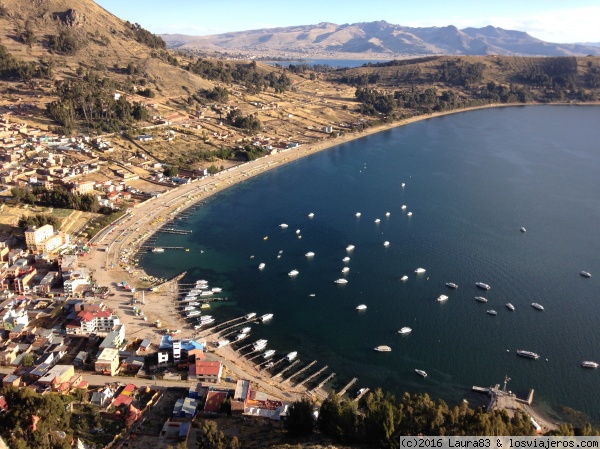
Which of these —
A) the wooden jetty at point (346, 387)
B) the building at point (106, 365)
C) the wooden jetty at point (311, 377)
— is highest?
the building at point (106, 365)

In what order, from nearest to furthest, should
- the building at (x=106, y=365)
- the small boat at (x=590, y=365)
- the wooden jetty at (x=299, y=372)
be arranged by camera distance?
1. the building at (x=106, y=365)
2. the wooden jetty at (x=299, y=372)
3. the small boat at (x=590, y=365)

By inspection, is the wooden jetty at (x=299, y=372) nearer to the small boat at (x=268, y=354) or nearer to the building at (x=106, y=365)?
the small boat at (x=268, y=354)

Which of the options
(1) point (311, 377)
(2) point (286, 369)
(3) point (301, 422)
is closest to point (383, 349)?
(1) point (311, 377)

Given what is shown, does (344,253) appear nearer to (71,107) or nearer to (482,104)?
(71,107)

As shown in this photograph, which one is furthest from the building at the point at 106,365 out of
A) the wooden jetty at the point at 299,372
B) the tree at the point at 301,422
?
the tree at the point at 301,422

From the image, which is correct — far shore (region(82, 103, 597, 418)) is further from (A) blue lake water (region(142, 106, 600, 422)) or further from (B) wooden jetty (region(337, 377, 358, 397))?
(A) blue lake water (region(142, 106, 600, 422))

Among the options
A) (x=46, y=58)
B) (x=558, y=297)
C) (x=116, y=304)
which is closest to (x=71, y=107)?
(x=46, y=58)
